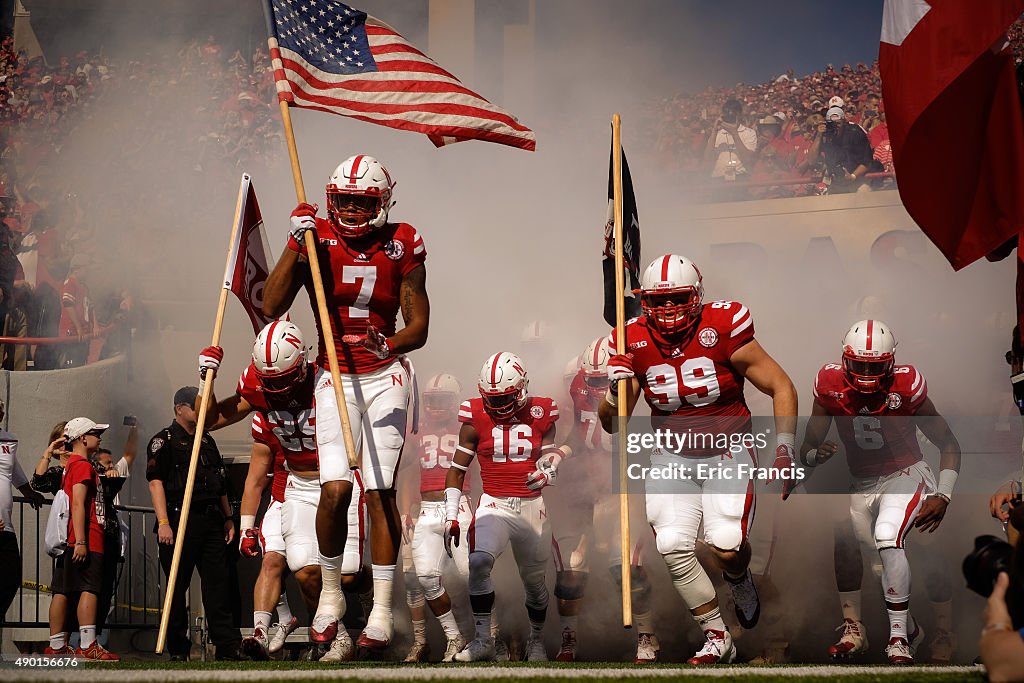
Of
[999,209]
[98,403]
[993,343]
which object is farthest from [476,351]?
[999,209]

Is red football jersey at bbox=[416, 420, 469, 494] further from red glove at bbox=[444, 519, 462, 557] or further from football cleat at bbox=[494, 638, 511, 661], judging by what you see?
football cleat at bbox=[494, 638, 511, 661]

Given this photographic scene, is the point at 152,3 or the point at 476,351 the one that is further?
the point at 152,3

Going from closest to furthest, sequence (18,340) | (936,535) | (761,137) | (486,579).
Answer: (486,579), (936,535), (18,340), (761,137)

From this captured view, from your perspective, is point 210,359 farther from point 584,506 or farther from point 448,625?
point 584,506

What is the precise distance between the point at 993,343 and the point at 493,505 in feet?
17.7

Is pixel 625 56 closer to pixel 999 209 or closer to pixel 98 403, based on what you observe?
pixel 98 403

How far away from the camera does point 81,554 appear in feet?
27.7

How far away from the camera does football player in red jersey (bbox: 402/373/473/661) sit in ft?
28.5

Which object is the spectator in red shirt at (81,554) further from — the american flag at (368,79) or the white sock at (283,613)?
the american flag at (368,79)

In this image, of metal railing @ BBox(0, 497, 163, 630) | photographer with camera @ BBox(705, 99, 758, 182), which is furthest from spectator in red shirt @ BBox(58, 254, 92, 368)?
photographer with camera @ BBox(705, 99, 758, 182)

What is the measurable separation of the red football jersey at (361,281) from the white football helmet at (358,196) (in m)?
0.09

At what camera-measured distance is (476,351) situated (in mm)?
12812

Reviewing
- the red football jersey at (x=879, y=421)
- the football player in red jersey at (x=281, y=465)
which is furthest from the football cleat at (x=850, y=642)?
the football player in red jersey at (x=281, y=465)

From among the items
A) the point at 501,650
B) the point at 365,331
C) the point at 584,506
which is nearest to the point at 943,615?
the point at 584,506
